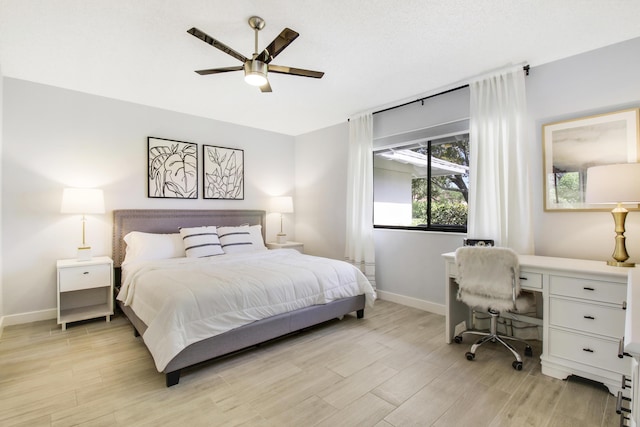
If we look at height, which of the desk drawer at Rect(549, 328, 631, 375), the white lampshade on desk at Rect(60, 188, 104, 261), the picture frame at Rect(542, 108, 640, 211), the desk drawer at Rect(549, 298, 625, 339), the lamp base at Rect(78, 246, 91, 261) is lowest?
the desk drawer at Rect(549, 328, 631, 375)

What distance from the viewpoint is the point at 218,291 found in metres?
2.38

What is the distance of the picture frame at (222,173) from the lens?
14.7ft

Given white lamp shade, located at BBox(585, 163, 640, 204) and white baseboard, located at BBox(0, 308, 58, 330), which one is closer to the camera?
white lamp shade, located at BBox(585, 163, 640, 204)

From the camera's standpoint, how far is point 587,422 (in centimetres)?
175

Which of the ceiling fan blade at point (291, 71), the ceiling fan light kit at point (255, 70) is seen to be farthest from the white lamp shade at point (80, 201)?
the ceiling fan blade at point (291, 71)

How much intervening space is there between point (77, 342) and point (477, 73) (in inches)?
183

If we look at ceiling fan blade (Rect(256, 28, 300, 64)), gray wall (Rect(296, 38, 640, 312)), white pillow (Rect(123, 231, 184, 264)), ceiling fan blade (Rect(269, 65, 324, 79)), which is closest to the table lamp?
white pillow (Rect(123, 231, 184, 264))

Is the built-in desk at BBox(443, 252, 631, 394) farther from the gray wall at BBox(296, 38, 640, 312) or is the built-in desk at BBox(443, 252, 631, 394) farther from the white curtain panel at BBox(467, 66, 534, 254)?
the white curtain panel at BBox(467, 66, 534, 254)

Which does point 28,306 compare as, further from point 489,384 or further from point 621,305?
point 621,305

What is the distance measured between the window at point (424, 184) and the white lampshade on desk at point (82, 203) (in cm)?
340

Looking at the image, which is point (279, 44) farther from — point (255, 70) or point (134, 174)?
point (134, 174)

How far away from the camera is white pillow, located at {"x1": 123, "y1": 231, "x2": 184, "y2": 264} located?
139 inches

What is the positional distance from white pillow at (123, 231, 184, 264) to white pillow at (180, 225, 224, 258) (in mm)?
115

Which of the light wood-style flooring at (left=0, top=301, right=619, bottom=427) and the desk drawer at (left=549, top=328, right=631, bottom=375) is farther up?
the desk drawer at (left=549, top=328, right=631, bottom=375)
